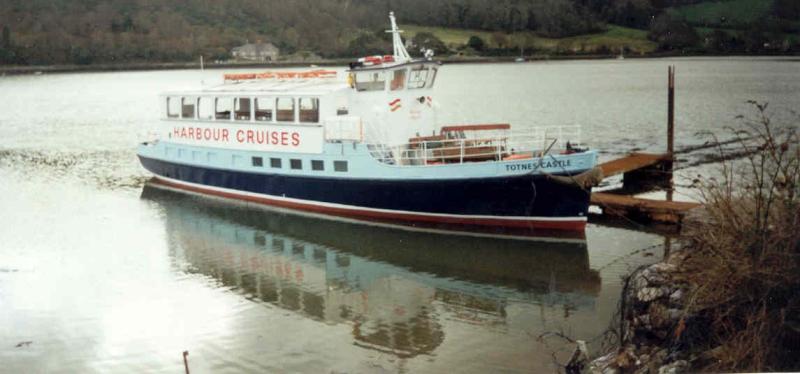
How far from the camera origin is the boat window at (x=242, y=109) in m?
17.9

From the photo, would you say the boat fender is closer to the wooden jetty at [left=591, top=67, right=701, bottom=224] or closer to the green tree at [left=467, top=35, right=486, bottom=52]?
the wooden jetty at [left=591, top=67, right=701, bottom=224]

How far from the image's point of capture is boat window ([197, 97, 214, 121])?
18.5 m

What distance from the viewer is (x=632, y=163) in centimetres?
1838

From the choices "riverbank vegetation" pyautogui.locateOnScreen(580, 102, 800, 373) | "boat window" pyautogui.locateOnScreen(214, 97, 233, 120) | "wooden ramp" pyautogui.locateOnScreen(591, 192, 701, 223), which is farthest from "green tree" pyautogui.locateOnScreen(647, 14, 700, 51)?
"boat window" pyautogui.locateOnScreen(214, 97, 233, 120)

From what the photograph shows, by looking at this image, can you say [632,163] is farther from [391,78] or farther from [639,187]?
[391,78]

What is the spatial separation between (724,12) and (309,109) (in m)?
8.83

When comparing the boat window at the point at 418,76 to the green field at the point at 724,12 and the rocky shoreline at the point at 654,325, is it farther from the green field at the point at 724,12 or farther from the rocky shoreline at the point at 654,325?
the rocky shoreline at the point at 654,325

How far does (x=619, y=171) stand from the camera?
17.8m

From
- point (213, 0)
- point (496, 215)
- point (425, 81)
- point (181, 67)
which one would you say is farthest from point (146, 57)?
point (496, 215)

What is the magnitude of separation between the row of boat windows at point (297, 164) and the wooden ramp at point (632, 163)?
594 cm

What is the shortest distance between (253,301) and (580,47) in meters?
8.50

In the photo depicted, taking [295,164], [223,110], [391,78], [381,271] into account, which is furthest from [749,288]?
[223,110]

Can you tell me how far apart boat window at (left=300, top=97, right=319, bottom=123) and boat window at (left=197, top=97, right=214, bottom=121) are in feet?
9.86

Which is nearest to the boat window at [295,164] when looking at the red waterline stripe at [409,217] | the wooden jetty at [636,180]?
the red waterline stripe at [409,217]
